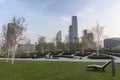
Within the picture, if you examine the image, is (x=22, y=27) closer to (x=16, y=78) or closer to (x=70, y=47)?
(x=16, y=78)

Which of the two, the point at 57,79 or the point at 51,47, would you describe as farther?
the point at 51,47

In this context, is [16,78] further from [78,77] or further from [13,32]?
[13,32]

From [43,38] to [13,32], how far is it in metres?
39.5

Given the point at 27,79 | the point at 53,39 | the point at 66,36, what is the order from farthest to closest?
the point at 53,39 < the point at 66,36 < the point at 27,79

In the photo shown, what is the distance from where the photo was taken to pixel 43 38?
69250 mm

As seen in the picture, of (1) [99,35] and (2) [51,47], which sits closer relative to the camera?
(1) [99,35]

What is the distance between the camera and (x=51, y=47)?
283ft

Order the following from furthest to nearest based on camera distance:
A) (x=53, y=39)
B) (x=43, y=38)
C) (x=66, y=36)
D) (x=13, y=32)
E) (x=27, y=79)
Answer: (x=53, y=39) → (x=66, y=36) → (x=43, y=38) → (x=13, y=32) → (x=27, y=79)

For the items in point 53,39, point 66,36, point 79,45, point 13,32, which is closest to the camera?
point 13,32

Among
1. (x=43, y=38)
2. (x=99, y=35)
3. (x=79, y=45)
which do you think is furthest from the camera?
(x=79, y=45)

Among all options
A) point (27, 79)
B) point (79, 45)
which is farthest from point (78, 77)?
point (79, 45)

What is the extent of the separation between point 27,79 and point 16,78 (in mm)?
740

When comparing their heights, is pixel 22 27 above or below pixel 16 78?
above

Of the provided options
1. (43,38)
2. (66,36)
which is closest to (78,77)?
(43,38)
